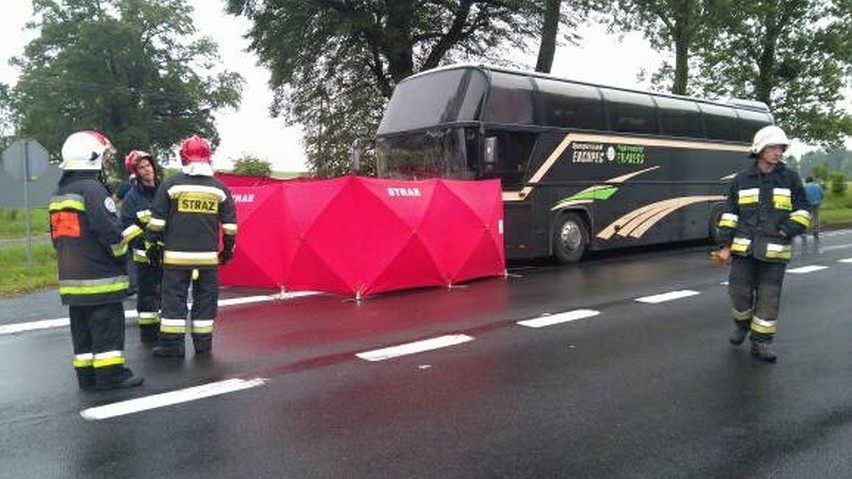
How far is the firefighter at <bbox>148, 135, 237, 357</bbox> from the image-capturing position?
6.45 metres

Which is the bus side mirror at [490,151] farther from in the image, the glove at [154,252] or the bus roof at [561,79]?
the glove at [154,252]

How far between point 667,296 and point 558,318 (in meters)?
2.31

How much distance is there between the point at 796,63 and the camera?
3008 centimetres

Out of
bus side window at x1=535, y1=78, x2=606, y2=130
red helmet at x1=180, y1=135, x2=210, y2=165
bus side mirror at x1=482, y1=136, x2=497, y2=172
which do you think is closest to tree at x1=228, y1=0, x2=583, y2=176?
bus side window at x1=535, y1=78, x2=606, y2=130

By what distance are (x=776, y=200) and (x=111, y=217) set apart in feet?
17.7

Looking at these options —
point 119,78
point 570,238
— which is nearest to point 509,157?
point 570,238

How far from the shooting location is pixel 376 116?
93.5ft

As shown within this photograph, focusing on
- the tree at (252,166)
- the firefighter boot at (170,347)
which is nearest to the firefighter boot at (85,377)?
the firefighter boot at (170,347)

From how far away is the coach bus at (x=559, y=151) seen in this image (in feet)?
41.3

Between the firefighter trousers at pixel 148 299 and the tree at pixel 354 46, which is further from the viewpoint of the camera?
the tree at pixel 354 46

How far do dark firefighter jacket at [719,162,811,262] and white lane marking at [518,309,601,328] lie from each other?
226 cm

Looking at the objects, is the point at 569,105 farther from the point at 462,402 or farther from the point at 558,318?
the point at 462,402

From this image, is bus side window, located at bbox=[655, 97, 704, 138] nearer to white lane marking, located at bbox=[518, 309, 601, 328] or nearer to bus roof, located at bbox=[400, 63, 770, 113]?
bus roof, located at bbox=[400, 63, 770, 113]

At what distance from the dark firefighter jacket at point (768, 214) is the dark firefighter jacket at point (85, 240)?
5134 mm
